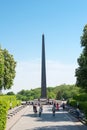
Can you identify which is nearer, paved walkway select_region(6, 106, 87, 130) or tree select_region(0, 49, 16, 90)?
paved walkway select_region(6, 106, 87, 130)

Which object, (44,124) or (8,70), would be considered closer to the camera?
(44,124)

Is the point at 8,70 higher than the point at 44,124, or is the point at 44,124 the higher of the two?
the point at 8,70

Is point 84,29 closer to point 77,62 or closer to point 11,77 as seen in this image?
point 77,62

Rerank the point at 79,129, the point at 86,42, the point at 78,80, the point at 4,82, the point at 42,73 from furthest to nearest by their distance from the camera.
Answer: the point at 42,73, the point at 4,82, the point at 78,80, the point at 86,42, the point at 79,129

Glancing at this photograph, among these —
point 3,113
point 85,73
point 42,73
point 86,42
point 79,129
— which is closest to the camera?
point 3,113

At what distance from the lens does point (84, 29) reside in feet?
170

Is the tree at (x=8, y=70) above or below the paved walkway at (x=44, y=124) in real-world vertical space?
above

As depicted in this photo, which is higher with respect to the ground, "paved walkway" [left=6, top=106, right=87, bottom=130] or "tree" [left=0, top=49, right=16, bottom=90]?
"tree" [left=0, top=49, right=16, bottom=90]

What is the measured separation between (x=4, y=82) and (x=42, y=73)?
13.6 metres

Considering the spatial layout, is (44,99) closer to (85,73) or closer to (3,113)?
(85,73)

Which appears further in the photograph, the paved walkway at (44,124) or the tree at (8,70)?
the tree at (8,70)

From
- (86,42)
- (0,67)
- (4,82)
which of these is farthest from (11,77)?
(86,42)

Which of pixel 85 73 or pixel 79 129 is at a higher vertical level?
pixel 85 73

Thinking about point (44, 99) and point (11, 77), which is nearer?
point (11, 77)
